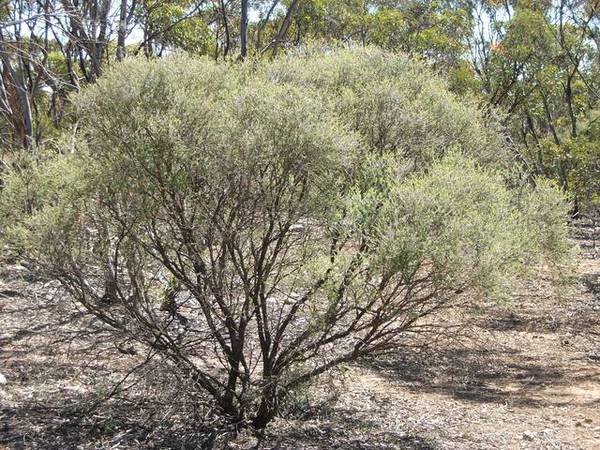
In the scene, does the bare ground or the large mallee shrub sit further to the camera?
the bare ground

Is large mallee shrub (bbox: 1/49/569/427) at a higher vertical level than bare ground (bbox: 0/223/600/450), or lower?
higher

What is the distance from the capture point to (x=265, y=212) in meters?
6.46

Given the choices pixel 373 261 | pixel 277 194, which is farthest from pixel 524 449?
pixel 277 194

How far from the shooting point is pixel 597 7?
2459 centimetres

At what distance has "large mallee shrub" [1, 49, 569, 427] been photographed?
5.84 meters

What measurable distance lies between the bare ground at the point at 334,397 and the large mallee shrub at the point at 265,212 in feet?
1.69

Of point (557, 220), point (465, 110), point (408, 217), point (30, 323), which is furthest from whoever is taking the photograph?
point (30, 323)

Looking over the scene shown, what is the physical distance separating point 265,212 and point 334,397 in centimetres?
263

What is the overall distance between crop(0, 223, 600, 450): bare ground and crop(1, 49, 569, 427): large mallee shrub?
0.51 m

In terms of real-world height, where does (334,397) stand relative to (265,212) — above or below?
below

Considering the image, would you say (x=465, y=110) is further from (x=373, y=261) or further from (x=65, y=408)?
(x=65, y=408)

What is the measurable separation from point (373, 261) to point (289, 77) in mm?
2556

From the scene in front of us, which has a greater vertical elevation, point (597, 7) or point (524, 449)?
point (597, 7)

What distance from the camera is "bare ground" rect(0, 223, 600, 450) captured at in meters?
7.20
